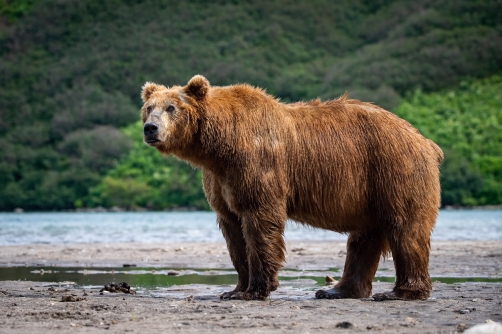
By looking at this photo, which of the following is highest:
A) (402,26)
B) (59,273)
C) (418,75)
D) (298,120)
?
(402,26)

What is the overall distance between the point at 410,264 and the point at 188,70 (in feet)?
420

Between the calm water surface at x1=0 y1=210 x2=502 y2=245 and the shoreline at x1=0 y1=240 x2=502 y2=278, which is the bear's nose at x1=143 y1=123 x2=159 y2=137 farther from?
the shoreline at x1=0 y1=240 x2=502 y2=278

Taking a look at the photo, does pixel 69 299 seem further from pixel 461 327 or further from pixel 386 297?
pixel 461 327

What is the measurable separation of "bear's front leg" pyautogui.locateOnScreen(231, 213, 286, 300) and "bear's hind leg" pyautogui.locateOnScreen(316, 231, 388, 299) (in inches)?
31.4

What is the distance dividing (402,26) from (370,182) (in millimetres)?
141948

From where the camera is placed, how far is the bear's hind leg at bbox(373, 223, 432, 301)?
935 centimetres

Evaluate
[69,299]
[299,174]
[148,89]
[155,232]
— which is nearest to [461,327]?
[299,174]

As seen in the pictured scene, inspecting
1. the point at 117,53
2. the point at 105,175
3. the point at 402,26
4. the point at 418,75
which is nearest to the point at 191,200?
the point at 105,175

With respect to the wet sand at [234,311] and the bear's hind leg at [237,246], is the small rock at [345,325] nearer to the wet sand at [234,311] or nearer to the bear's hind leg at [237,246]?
the wet sand at [234,311]

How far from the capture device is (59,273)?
13.5m

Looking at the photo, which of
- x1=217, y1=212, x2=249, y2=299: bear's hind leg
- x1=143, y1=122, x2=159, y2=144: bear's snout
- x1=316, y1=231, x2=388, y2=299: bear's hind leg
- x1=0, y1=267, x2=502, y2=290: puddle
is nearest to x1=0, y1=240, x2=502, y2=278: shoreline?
x1=0, y1=267, x2=502, y2=290: puddle

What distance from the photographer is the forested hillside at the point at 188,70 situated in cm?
9831

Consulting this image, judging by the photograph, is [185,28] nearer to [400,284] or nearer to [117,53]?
[117,53]

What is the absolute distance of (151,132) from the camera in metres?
9.07
